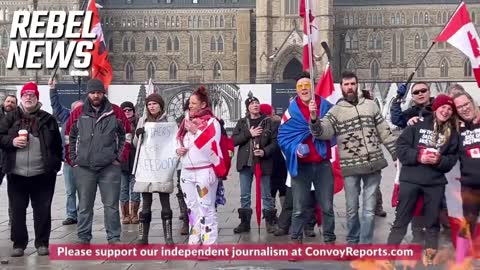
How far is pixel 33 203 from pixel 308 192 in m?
2.98

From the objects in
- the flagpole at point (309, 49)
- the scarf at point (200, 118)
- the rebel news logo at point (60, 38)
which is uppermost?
the rebel news logo at point (60, 38)

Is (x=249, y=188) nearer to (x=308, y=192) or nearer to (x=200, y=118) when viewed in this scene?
(x=308, y=192)

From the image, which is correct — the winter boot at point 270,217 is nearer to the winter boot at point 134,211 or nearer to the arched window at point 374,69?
the winter boot at point 134,211

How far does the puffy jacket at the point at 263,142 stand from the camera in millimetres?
10531

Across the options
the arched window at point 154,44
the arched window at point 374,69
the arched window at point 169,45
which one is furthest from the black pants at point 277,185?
the arched window at point 154,44

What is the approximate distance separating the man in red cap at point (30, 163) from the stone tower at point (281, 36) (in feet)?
205

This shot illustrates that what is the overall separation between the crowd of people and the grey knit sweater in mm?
10

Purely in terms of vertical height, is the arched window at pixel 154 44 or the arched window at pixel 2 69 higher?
the arched window at pixel 154 44

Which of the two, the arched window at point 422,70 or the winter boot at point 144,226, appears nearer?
the winter boot at point 144,226

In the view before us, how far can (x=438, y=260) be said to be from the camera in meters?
8.04

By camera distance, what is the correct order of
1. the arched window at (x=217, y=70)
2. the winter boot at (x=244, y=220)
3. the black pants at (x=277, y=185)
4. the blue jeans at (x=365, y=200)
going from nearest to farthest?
the blue jeans at (x=365, y=200), the winter boot at (x=244, y=220), the black pants at (x=277, y=185), the arched window at (x=217, y=70)

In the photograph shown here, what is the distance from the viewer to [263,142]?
10562 millimetres

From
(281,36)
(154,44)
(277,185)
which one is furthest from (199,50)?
(277,185)

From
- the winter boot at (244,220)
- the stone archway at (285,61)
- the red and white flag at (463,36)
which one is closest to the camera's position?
the red and white flag at (463,36)
